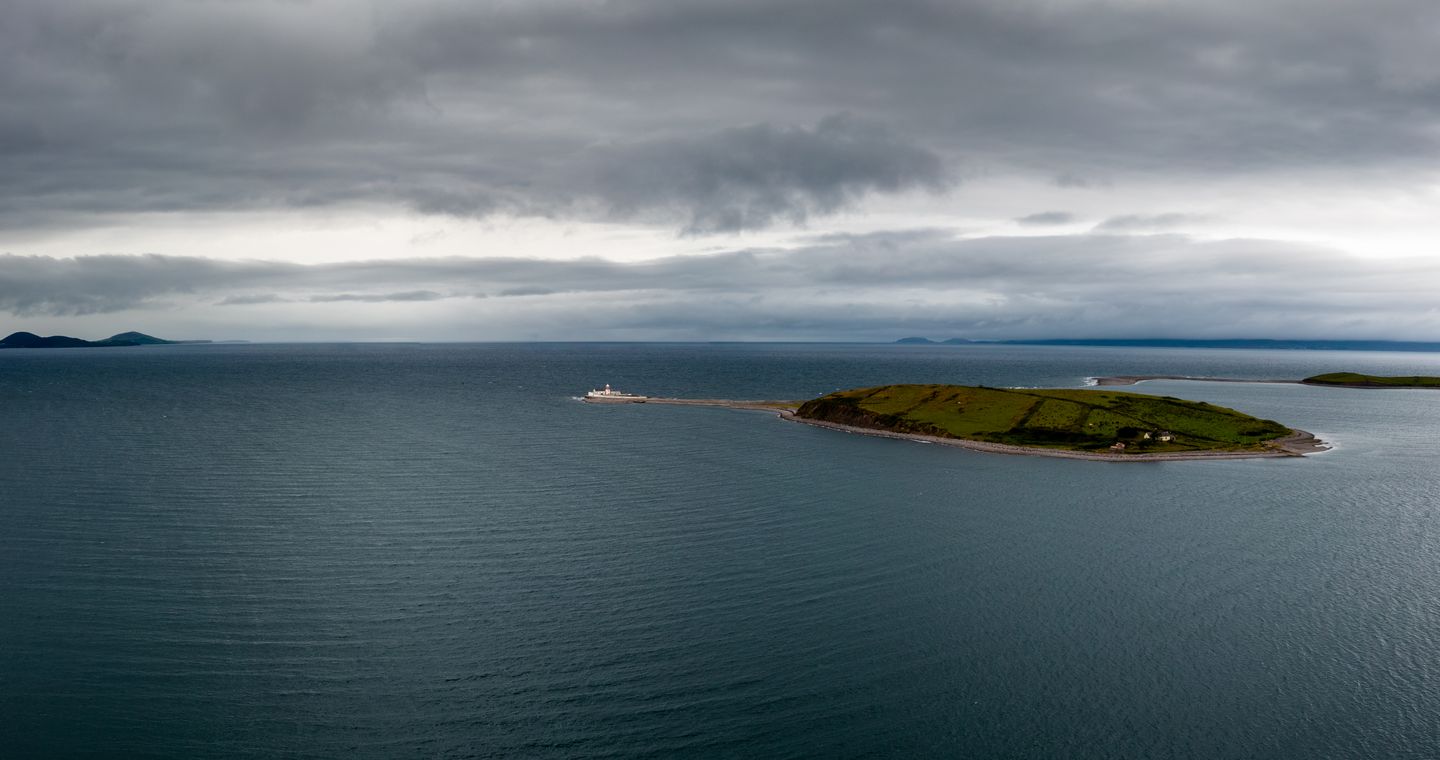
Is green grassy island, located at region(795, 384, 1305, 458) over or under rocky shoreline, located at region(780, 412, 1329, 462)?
over

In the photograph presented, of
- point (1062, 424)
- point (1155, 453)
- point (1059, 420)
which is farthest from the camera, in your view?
point (1059, 420)

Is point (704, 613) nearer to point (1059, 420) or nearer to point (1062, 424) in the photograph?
point (1062, 424)

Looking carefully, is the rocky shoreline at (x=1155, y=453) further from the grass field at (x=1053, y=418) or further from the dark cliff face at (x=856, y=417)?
the dark cliff face at (x=856, y=417)

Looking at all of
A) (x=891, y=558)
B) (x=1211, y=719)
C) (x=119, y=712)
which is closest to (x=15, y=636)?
(x=119, y=712)

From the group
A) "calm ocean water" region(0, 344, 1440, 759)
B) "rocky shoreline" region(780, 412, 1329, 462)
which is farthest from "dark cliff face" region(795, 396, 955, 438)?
"calm ocean water" region(0, 344, 1440, 759)

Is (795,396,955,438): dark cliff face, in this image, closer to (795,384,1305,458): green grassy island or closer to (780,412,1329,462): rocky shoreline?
(795,384,1305,458): green grassy island

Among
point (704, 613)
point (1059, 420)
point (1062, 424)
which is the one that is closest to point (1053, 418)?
point (1059, 420)

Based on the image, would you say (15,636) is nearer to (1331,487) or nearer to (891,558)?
(891,558)
